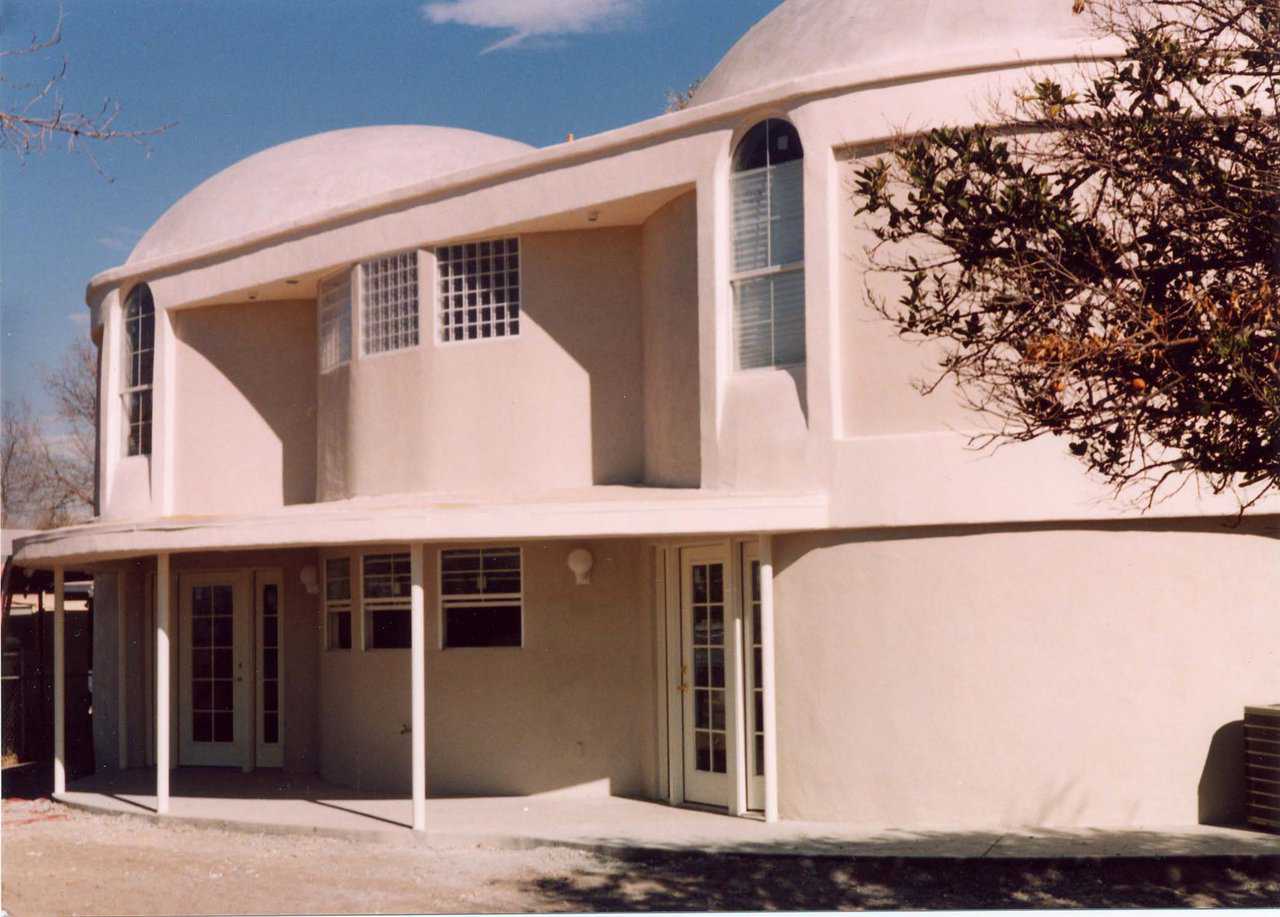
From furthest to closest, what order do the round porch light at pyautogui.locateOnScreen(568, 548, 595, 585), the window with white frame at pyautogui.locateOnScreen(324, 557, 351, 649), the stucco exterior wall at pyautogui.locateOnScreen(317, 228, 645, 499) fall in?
the window with white frame at pyautogui.locateOnScreen(324, 557, 351, 649) → the stucco exterior wall at pyautogui.locateOnScreen(317, 228, 645, 499) → the round porch light at pyautogui.locateOnScreen(568, 548, 595, 585)

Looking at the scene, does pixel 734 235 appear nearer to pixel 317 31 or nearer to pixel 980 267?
pixel 317 31

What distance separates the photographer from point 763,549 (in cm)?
1280

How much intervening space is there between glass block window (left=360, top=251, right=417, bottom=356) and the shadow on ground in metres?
6.49

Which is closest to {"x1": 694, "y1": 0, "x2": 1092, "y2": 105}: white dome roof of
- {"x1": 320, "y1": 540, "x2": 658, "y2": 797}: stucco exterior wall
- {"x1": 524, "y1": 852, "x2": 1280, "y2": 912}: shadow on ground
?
{"x1": 320, "y1": 540, "x2": 658, "y2": 797}: stucco exterior wall

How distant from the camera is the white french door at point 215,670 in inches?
713

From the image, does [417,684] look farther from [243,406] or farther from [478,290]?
[243,406]

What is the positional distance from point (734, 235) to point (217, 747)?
8.84m

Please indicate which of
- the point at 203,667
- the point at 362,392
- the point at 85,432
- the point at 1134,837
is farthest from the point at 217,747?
the point at 85,432

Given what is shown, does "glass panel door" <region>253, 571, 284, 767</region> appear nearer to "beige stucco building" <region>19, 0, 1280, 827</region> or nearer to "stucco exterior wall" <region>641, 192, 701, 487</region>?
"beige stucco building" <region>19, 0, 1280, 827</region>

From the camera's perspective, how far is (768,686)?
41.7ft

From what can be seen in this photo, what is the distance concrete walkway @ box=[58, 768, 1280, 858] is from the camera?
11.1 meters

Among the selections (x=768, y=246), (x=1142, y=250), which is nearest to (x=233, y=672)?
(x=768, y=246)

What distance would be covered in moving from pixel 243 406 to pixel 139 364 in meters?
1.57

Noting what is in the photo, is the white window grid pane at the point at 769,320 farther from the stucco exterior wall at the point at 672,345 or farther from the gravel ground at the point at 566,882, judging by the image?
the gravel ground at the point at 566,882
